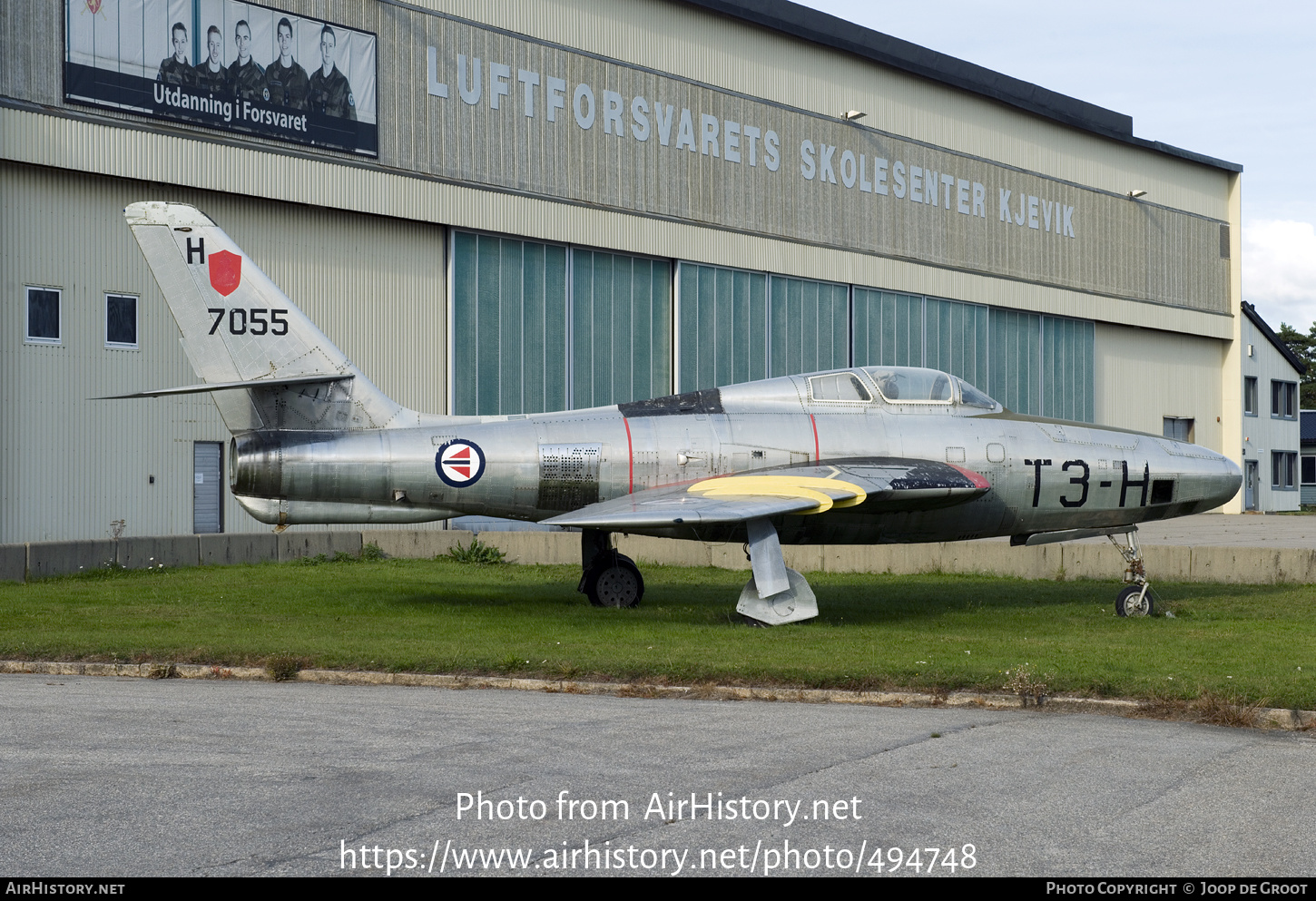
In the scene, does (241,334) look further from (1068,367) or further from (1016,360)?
(1068,367)

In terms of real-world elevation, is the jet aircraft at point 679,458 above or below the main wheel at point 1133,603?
above

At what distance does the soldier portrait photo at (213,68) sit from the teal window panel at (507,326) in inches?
280

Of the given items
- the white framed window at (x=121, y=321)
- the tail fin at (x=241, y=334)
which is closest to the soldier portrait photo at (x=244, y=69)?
the white framed window at (x=121, y=321)

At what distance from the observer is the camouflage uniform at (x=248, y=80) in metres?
29.2

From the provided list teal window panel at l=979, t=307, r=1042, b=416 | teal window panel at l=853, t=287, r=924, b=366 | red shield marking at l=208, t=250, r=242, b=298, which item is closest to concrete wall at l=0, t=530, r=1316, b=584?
red shield marking at l=208, t=250, r=242, b=298

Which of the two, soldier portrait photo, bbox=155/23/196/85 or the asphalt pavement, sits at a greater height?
soldier portrait photo, bbox=155/23/196/85

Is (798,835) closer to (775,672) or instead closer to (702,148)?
(775,672)

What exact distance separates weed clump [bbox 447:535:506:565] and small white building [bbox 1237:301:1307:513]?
1700 inches

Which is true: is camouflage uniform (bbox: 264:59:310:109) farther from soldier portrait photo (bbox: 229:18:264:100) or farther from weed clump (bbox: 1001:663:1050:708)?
weed clump (bbox: 1001:663:1050:708)

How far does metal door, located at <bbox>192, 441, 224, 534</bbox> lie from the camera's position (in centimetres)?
2975

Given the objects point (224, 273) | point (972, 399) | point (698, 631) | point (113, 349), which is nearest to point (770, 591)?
point (698, 631)

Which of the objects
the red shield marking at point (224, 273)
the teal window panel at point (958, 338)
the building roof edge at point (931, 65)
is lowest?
the red shield marking at point (224, 273)

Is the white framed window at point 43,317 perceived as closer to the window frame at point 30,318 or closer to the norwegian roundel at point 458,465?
the window frame at point 30,318

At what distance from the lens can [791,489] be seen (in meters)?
16.5
